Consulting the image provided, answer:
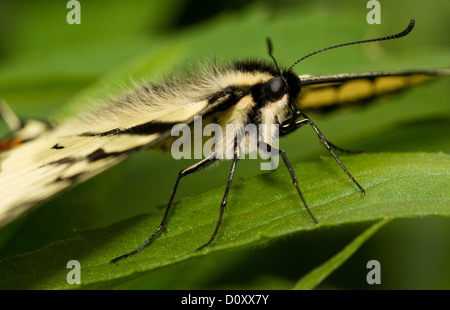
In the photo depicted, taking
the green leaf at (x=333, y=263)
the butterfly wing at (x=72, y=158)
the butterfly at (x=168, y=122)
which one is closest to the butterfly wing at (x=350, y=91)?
the butterfly at (x=168, y=122)

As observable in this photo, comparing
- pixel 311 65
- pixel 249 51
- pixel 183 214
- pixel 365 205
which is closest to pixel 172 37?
pixel 249 51

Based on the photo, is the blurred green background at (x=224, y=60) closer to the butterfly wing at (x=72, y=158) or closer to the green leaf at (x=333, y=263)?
the butterfly wing at (x=72, y=158)

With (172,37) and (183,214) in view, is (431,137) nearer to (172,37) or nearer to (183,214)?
(183,214)

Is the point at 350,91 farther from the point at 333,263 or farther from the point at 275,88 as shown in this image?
the point at 333,263

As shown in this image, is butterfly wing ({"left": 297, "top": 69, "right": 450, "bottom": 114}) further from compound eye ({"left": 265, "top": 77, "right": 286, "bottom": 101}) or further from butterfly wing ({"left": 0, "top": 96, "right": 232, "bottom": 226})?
butterfly wing ({"left": 0, "top": 96, "right": 232, "bottom": 226})

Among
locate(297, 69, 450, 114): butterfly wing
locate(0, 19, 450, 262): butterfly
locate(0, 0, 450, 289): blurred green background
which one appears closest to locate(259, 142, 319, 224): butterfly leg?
locate(0, 19, 450, 262): butterfly

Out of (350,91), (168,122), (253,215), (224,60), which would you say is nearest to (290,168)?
(253,215)

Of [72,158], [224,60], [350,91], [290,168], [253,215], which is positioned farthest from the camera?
[350,91]
